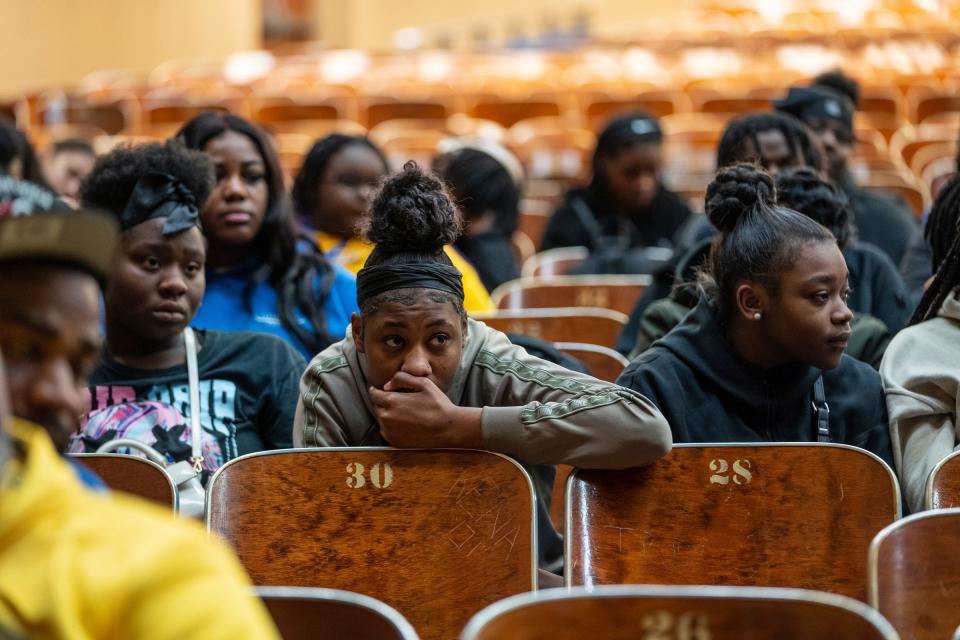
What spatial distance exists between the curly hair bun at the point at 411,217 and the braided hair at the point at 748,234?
511mm

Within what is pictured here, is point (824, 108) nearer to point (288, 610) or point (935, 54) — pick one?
point (288, 610)

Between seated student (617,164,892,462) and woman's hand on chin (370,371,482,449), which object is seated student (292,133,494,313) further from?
woman's hand on chin (370,371,482,449)

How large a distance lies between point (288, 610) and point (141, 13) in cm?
1210

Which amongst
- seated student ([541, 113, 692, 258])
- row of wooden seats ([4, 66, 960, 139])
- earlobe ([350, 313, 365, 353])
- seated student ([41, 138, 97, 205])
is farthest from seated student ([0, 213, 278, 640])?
row of wooden seats ([4, 66, 960, 139])

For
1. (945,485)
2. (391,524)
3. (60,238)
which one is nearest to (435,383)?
(391,524)

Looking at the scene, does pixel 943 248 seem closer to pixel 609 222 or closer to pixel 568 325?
pixel 568 325

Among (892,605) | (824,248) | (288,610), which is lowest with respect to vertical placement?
(892,605)

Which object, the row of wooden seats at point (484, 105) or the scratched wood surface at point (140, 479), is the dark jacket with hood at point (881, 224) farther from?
the row of wooden seats at point (484, 105)

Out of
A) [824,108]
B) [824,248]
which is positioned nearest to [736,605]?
[824,248]

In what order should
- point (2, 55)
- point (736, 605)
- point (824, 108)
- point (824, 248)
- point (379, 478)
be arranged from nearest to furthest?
point (736, 605) → point (379, 478) → point (824, 248) → point (824, 108) → point (2, 55)

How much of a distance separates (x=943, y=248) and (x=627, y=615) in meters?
1.59

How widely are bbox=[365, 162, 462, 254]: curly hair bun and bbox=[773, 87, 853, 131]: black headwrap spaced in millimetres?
2178

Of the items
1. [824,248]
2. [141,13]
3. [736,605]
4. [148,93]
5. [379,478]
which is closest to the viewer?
[736,605]

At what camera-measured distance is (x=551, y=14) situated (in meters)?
16.5
